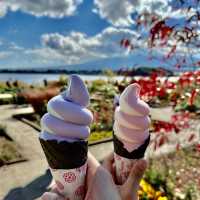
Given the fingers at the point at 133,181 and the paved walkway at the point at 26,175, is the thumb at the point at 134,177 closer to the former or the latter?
the fingers at the point at 133,181

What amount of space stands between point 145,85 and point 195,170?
7.83 feet

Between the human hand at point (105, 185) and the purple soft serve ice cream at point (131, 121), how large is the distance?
0.09m

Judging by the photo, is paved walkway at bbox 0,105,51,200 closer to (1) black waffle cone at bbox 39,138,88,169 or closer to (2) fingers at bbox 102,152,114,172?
(2) fingers at bbox 102,152,114,172

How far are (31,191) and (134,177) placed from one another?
3973 mm

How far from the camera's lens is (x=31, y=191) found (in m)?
4.91

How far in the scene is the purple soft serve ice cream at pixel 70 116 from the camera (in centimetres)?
114

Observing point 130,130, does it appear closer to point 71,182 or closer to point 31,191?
point 71,182

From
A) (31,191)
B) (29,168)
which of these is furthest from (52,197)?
(29,168)

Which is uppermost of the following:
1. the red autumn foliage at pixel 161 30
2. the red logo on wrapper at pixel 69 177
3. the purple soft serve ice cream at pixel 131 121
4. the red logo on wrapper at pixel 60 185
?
the red autumn foliage at pixel 161 30

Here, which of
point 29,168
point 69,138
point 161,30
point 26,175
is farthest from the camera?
point 29,168

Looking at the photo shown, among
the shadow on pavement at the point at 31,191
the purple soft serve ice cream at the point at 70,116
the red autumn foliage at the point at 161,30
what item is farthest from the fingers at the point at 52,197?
the shadow on pavement at the point at 31,191

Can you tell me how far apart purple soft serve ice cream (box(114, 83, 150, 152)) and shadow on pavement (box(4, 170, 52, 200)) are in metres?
3.79

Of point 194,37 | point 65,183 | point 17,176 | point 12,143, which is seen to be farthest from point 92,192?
point 12,143

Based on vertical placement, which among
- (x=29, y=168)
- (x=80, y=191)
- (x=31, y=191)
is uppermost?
(x=80, y=191)
